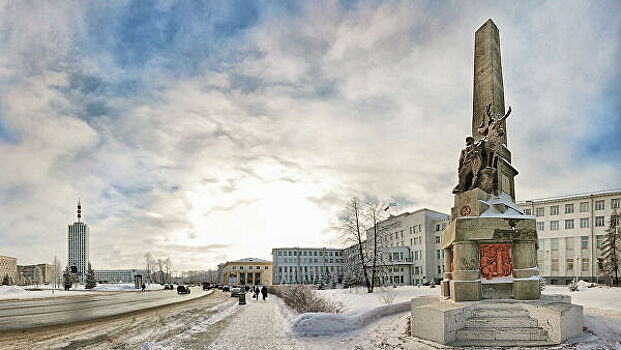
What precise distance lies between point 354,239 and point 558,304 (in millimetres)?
34067

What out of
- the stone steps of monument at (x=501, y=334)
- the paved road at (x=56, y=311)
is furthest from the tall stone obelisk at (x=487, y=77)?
the paved road at (x=56, y=311)

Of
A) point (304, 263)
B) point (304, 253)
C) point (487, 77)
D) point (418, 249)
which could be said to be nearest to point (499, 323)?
point (487, 77)

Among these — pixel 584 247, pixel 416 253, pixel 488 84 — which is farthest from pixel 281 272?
pixel 488 84

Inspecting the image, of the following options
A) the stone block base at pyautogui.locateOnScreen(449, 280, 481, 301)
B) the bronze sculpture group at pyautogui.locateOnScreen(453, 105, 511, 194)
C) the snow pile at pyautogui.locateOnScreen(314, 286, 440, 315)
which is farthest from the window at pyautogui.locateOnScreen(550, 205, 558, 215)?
the stone block base at pyautogui.locateOnScreen(449, 280, 481, 301)

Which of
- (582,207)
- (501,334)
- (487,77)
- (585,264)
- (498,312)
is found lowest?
(585,264)

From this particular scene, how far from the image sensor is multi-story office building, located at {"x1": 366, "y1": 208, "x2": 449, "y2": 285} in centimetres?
8244

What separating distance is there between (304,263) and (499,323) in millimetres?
136870

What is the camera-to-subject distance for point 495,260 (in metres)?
12.5

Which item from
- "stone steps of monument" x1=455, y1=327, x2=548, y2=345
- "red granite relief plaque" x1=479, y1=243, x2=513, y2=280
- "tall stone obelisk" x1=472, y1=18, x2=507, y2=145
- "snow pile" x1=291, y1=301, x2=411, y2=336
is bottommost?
"snow pile" x1=291, y1=301, x2=411, y2=336

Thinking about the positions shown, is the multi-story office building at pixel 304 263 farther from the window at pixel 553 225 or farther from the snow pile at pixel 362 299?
the snow pile at pixel 362 299

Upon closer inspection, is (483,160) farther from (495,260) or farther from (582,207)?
(582,207)

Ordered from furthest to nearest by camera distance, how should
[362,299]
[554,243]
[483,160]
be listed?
[554,243], [362,299], [483,160]

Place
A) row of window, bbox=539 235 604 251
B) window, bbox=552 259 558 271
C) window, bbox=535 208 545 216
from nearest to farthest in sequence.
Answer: row of window, bbox=539 235 604 251
window, bbox=552 259 558 271
window, bbox=535 208 545 216

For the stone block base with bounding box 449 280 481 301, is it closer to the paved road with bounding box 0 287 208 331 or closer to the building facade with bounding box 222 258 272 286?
the paved road with bounding box 0 287 208 331
